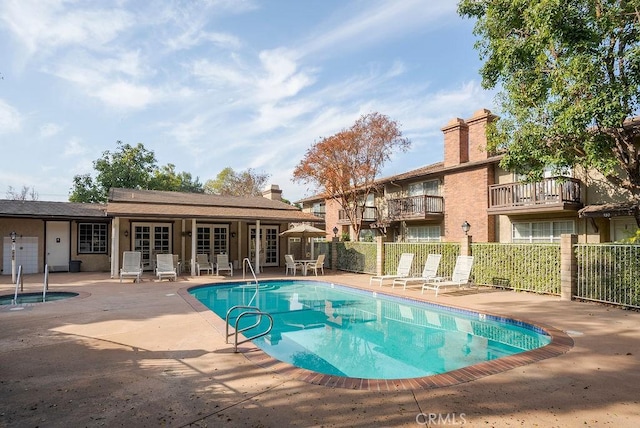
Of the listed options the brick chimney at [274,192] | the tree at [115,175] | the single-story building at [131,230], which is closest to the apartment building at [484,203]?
the brick chimney at [274,192]

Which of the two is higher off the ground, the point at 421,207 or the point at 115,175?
the point at 115,175

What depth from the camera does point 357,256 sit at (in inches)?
747

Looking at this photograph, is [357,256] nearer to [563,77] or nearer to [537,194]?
[537,194]

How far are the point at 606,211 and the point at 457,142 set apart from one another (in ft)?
27.4

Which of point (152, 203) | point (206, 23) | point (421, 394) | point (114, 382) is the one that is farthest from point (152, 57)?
point (421, 394)

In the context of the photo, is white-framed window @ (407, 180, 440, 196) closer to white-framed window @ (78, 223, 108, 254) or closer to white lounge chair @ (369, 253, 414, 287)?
white lounge chair @ (369, 253, 414, 287)

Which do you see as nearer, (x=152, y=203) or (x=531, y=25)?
(x=531, y=25)

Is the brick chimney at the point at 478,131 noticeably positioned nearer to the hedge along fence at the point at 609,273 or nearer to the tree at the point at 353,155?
Answer: the tree at the point at 353,155

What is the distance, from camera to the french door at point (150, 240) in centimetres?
1842

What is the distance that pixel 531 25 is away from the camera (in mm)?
9906

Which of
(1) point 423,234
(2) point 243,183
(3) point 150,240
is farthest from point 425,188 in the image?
(2) point 243,183

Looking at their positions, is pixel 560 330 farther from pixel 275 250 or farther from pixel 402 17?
pixel 275 250

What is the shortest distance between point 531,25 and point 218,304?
39.1ft

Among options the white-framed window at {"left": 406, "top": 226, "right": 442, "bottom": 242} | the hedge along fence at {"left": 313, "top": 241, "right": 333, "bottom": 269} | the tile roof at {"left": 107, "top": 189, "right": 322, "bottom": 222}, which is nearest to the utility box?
the tile roof at {"left": 107, "top": 189, "right": 322, "bottom": 222}
